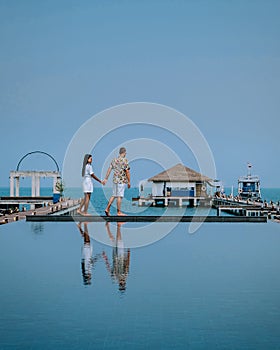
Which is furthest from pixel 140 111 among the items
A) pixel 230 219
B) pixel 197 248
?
pixel 197 248

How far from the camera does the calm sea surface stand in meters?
3.76

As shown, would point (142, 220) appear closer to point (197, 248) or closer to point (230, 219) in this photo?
point (230, 219)

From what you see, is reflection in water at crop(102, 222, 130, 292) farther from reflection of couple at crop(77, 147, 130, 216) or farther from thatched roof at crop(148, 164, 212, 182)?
thatched roof at crop(148, 164, 212, 182)

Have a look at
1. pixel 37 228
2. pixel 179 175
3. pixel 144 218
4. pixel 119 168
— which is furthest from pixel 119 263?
pixel 179 175

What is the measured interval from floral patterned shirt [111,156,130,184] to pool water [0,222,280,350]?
10.5 ft

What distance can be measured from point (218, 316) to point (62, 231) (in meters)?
7.01

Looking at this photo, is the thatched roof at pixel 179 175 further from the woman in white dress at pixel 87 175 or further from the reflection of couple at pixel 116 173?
the woman in white dress at pixel 87 175

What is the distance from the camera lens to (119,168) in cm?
1172

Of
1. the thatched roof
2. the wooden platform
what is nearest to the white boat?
the thatched roof

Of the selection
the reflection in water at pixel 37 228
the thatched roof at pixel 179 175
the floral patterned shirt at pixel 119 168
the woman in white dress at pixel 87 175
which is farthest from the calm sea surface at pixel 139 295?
the thatched roof at pixel 179 175

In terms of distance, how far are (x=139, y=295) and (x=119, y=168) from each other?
6879 mm

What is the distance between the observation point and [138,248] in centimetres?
820

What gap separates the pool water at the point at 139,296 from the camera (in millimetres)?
3758

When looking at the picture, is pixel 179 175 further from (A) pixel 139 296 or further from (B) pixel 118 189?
(A) pixel 139 296
